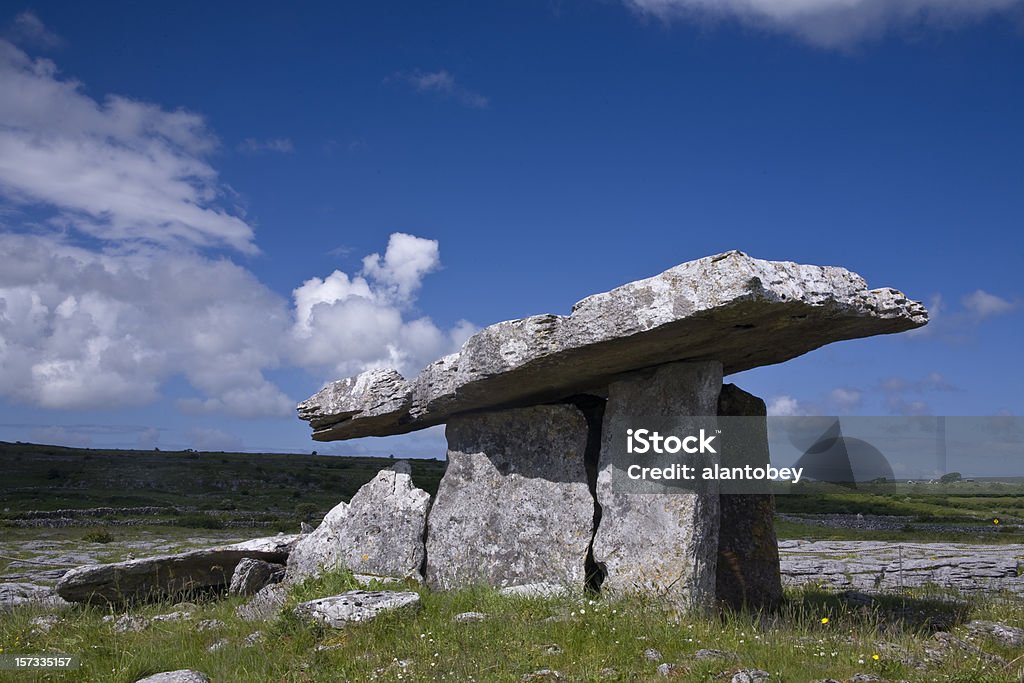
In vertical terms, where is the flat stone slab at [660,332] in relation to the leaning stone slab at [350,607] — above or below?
above

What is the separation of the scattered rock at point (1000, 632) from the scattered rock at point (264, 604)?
23.6 ft

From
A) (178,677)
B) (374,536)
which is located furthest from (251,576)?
(178,677)

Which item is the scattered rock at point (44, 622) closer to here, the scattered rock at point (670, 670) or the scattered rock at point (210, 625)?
the scattered rock at point (210, 625)

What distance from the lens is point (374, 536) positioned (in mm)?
11633

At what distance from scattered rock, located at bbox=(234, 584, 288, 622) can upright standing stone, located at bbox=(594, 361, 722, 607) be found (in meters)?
3.76

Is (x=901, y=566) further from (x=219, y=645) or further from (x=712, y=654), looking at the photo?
(x=219, y=645)

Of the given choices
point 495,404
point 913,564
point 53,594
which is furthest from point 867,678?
point 913,564

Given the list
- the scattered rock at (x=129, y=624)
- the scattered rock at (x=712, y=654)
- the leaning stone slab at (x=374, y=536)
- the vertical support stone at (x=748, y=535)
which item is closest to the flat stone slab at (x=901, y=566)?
the vertical support stone at (x=748, y=535)

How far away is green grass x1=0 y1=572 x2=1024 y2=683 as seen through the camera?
6.83 metres

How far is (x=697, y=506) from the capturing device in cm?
960

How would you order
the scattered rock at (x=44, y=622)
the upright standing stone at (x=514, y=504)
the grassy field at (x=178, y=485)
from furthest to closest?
the grassy field at (x=178, y=485), the upright standing stone at (x=514, y=504), the scattered rock at (x=44, y=622)

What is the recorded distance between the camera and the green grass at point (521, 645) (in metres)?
6.83

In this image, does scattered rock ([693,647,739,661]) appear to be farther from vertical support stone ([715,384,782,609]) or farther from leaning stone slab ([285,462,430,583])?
leaning stone slab ([285,462,430,583])

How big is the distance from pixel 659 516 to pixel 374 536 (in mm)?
4013
